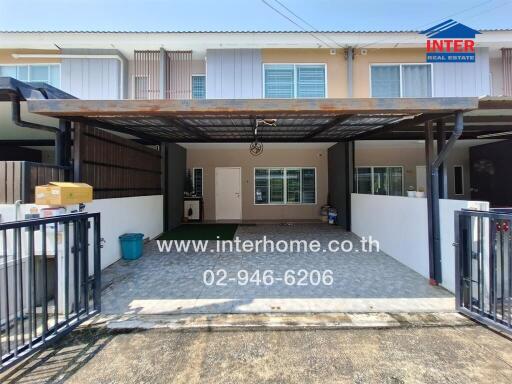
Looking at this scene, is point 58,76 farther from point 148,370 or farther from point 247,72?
point 148,370

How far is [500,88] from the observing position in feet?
25.9

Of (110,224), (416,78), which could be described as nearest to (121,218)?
(110,224)

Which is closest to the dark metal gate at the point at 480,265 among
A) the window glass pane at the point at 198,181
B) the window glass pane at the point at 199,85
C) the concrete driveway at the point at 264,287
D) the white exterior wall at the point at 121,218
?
the concrete driveway at the point at 264,287

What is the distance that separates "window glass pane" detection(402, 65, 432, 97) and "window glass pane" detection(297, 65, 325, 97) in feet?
7.56

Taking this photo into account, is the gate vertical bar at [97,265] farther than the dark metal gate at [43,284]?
Yes

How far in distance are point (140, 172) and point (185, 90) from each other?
323cm

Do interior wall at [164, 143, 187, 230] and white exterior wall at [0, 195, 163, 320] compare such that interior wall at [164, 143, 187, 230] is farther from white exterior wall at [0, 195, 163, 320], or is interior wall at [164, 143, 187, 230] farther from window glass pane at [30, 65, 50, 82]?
window glass pane at [30, 65, 50, 82]

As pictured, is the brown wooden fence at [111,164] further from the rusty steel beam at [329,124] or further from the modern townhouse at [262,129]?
the rusty steel beam at [329,124]

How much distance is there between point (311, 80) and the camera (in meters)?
7.71

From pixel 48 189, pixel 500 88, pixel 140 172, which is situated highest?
pixel 500 88

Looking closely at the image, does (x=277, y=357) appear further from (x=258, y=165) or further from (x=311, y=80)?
(x=258, y=165)

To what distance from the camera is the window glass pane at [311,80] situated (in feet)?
25.2

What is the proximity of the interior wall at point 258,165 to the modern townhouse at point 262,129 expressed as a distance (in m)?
0.05

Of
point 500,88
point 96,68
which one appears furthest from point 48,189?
point 500,88
